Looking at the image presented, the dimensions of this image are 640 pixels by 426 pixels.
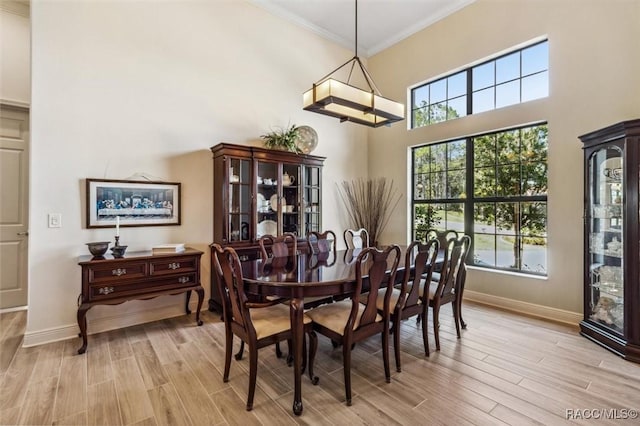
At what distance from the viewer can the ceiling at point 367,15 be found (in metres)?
4.23

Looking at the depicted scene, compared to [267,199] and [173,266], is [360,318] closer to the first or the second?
[173,266]

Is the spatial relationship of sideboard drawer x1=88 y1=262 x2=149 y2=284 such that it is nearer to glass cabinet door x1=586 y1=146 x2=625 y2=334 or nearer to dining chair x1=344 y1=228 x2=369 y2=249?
dining chair x1=344 y1=228 x2=369 y2=249

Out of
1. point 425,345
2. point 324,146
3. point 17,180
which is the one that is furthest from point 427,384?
point 17,180

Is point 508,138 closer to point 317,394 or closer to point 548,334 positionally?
point 548,334

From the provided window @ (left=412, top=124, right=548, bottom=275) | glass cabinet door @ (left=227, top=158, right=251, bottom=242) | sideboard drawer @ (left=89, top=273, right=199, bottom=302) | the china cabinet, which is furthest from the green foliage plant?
the china cabinet

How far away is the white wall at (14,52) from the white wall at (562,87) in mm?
5505

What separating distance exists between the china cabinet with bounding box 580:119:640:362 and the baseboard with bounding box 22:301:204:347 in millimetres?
4286

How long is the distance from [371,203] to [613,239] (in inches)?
123

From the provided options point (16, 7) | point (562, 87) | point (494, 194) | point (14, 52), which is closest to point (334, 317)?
point (494, 194)

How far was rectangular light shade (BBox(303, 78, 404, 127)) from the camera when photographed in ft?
8.14

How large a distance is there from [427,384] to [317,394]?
794 mm

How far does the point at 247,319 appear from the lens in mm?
1881

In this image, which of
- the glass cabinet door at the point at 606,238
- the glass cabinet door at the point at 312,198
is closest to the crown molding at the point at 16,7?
the glass cabinet door at the point at 312,198

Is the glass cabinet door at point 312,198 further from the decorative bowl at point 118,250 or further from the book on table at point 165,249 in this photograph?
the decorative bowl at point 118,250
